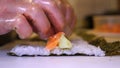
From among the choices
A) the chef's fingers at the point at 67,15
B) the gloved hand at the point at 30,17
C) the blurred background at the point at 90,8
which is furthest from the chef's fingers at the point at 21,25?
the blurred background at the point at 90,8

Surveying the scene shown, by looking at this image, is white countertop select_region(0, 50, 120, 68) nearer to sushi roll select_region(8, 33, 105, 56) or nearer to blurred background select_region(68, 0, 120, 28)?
sushi roll select_region(8, 33, 105, 56)

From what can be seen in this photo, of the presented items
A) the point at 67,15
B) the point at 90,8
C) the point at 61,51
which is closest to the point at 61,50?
the point at 61,51

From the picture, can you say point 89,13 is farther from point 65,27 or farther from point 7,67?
point 7,67

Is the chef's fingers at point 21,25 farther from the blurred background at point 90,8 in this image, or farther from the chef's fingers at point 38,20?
the blurred background at point 90,8

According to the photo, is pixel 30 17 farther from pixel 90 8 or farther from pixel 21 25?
pixel 90 8

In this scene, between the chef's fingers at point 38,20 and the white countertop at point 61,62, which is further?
the chef's fingers at point 38,20

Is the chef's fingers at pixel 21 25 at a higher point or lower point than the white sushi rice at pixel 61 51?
higher

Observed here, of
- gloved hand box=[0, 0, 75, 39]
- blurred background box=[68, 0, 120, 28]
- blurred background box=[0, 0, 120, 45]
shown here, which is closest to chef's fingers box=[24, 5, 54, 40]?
gloved hand box=[0, 0, 75, 39]
